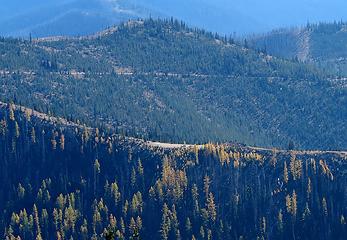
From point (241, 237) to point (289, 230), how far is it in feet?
35.0

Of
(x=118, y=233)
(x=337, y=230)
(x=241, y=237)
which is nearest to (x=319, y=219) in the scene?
(x=337, y=230)

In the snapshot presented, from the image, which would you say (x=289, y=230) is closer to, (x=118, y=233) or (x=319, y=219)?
(x=319, y=219)

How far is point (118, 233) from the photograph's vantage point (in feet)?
640

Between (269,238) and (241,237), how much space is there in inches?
250

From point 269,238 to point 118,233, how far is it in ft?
107

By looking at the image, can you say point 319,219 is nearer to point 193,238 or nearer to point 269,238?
point 269,238

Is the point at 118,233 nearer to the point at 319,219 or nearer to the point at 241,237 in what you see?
the point at 241,237

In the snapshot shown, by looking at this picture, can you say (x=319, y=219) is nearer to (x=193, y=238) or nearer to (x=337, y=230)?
(x=337, y=230)

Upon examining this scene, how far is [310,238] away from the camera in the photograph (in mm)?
198750

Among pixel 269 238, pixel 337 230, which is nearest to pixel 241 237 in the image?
pixel 269 238

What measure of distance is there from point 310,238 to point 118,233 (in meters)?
41.2

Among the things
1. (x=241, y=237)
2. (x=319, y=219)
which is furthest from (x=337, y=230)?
(x=241, y=237)

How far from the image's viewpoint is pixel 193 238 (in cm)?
19638

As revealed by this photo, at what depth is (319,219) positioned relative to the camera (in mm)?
199750
